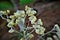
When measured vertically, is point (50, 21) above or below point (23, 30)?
below

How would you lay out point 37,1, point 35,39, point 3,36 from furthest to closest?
point 37,1
point 3,36
point 35,39

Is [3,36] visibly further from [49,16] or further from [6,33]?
[49,16]

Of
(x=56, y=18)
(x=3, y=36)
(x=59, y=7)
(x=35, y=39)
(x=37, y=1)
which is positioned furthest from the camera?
(x=37, y=1)

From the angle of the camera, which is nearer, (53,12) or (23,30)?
(23,30)

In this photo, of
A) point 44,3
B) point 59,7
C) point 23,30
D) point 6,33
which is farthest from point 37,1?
point 23,30

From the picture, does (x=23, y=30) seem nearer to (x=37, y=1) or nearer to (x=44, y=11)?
(x=44, y=11)

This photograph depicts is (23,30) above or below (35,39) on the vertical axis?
above

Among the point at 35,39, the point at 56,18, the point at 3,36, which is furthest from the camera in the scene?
the point at 56,18

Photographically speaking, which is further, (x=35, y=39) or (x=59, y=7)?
(x=59, y=7)

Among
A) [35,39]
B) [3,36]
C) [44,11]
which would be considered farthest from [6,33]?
[44,11]
